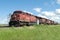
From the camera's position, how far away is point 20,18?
28594mm

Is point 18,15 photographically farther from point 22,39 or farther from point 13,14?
point 22,39

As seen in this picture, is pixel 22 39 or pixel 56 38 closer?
pixel 22 39

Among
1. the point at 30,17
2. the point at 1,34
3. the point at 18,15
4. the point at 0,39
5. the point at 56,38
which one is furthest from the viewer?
the point at 30,17

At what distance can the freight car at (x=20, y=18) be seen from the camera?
2591 centimetres

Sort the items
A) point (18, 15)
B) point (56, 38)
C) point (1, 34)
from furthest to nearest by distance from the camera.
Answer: point (18, 15) → point (56, 38) → point (1, 34)

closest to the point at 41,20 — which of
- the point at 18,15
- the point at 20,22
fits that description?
the point at 18,15

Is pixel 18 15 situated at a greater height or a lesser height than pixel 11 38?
greater

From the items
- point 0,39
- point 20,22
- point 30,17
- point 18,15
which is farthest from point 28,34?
point 30,17

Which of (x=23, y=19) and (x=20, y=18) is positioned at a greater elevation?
(x=20, y=18)

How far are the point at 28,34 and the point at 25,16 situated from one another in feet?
52.9

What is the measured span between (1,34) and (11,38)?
3.54 ft

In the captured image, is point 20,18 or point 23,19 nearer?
point 20,18

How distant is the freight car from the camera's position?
25906mm

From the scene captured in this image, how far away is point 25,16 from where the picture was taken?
100ft
